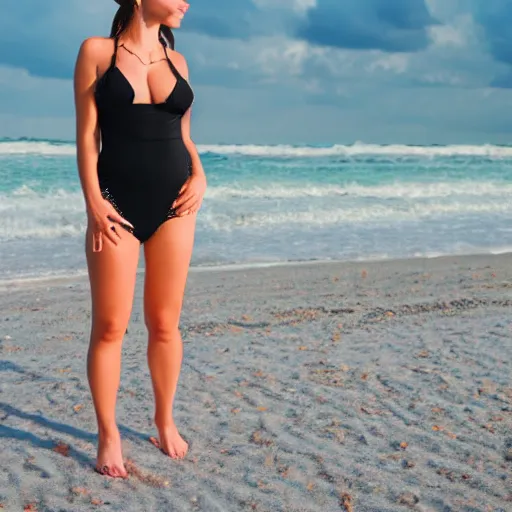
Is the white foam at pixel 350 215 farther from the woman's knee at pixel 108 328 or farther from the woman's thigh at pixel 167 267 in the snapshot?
the woman's knee at pixel 108 328

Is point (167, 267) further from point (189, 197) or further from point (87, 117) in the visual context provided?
point (87, 117)

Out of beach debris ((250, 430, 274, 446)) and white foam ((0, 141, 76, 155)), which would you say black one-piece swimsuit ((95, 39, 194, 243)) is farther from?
white foam ((0, 141, 76, 155))

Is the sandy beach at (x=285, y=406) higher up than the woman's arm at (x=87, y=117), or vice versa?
the woman's arm at (x=87, y=117)

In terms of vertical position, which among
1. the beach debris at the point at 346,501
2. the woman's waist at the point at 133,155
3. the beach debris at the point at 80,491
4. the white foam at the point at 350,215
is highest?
the woman's waist at the point at 133,155

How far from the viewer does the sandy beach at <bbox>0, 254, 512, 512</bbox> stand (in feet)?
11.9

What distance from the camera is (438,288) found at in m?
8.09

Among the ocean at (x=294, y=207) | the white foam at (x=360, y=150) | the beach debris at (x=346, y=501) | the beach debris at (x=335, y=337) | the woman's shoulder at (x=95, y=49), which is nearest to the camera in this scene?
the woman's shoulder at (x=95, y=49)

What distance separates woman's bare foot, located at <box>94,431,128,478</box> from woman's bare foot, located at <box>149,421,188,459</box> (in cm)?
29

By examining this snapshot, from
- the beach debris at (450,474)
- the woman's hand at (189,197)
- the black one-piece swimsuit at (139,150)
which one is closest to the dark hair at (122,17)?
the black one-piece swimsuit at (139,150)

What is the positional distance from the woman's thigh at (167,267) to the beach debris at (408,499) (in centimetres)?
133

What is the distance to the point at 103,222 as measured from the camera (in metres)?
3.40

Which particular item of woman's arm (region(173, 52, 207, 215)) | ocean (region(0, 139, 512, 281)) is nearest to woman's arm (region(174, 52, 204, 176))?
woman's arm (region(173, 52, 207, 215))

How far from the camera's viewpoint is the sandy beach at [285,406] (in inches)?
143

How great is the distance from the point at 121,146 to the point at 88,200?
0.90 ft
